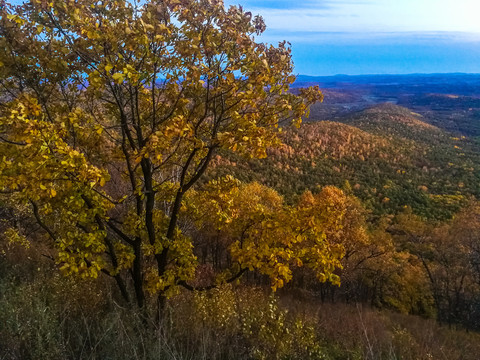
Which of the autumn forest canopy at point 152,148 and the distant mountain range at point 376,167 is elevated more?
the autumn forest canopy at point 152,148

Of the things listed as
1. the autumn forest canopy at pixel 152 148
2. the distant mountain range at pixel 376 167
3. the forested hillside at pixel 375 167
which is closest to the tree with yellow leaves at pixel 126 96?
the autumn forest canopy at pixel 152 148

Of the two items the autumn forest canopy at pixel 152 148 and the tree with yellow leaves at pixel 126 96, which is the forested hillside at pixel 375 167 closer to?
the autumn forest canopy at pixel 152 148

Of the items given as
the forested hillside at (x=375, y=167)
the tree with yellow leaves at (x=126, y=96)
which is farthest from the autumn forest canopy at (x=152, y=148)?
the forested hillside at (x=375, y=167)

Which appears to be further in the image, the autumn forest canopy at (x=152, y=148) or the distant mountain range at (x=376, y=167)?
the distant mountain range at (x=376, y=167)

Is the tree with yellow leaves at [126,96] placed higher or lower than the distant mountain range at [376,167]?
higher

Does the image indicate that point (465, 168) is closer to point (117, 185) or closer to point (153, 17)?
Result: point (117, 185)

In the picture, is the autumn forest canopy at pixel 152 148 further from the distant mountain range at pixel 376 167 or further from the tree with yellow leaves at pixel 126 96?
the distant mountain range at pixel 376 167

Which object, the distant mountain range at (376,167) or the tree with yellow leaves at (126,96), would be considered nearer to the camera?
the tree with yellow leaves at (126,96)

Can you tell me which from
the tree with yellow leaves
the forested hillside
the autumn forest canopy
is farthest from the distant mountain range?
the tree with yellow leaves

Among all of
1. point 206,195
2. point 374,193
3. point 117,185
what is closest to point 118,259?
point 206,195

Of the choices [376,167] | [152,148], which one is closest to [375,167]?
[376,167]

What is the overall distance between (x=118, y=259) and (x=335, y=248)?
4647 mm

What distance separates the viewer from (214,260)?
30953 millimetres

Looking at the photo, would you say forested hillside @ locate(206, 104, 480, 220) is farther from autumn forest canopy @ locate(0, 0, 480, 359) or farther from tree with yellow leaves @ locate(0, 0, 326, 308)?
tree with yellow leaves @ locate(0, 0, 326, 308)
